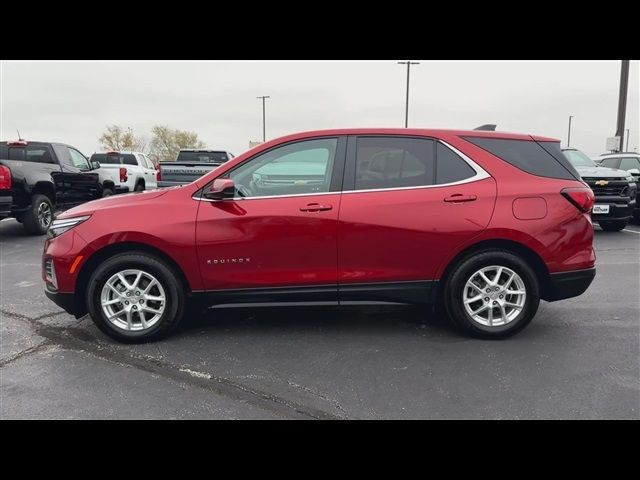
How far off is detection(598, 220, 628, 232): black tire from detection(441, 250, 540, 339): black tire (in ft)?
25.7

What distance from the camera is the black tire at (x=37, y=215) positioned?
957 cm

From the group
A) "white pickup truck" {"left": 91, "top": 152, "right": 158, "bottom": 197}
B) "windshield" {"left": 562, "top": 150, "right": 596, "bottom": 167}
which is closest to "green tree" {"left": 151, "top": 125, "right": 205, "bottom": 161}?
"white pickup truck" {"left": 91, "top": 152, "right": 158, "bottom": 197}

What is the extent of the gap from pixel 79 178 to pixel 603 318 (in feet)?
35.4

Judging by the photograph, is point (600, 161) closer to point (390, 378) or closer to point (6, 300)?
point (390, 378)

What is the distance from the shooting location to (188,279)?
3.96 m

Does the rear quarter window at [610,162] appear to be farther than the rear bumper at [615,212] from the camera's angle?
Yes

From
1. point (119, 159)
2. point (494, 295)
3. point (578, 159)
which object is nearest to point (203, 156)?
point (119, 159)

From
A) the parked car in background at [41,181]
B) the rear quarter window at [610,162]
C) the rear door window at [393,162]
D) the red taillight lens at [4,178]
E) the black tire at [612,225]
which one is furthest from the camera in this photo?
the rear quarter window at [610,162]

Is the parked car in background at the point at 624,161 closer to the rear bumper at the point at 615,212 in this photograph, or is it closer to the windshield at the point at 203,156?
the rear bumper at the point at 615,212

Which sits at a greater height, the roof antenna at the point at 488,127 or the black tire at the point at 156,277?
the roof antenna at the point at 488,127

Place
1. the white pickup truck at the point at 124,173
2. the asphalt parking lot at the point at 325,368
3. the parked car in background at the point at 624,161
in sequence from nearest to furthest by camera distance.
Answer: the asphalt parking lot at the point at 325,368
the parked car in background at the point at 624,161
the white pickup truck at the point at 124,173

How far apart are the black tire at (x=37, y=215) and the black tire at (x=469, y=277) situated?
28.6ft

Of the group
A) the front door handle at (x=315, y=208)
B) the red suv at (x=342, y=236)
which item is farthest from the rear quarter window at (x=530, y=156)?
the front door handle at (x=315, y=208)

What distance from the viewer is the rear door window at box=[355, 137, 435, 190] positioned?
3.99 metres
